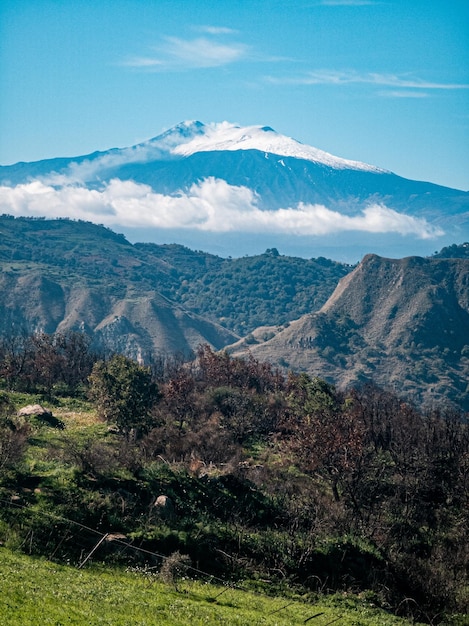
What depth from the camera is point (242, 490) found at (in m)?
35.6

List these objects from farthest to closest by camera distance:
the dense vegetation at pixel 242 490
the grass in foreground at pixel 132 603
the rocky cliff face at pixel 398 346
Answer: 1. the rocky cliff face at pixel 398 346
2. the dense vegetation at pixel 242 490
3. the grass in foreground at pixel 132 603

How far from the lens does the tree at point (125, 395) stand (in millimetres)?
46281

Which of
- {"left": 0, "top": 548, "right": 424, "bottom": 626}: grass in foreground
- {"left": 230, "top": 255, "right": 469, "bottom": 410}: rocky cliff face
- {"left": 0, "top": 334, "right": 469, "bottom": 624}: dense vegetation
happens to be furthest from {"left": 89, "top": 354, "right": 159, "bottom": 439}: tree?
{"left": 230, "top": 255, "right": 469, "bottom": 410}: rocky cliff face

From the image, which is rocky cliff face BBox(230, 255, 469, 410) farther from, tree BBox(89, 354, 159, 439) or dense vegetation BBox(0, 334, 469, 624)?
tree BBox(89, 354, 159, 439)

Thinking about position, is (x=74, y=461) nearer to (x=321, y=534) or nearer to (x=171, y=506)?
(x=171, y=506)

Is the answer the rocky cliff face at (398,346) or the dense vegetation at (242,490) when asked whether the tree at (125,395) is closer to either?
the dense vegetation at (242,490)

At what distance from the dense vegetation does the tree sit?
0.12m

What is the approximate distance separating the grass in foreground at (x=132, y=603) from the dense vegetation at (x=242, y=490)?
163cm

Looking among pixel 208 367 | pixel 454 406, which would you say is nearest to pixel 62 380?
pixel 208 367

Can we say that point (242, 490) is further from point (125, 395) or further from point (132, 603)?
point (125, 395)

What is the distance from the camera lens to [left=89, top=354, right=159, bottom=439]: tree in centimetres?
4628

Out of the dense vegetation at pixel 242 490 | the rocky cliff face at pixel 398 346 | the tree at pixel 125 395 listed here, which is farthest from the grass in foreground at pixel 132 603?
the rocky cliff face at pixel 398 346

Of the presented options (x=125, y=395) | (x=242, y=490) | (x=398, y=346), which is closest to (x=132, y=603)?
(x=242, y=490)

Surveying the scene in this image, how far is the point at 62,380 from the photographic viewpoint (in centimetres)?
6462
